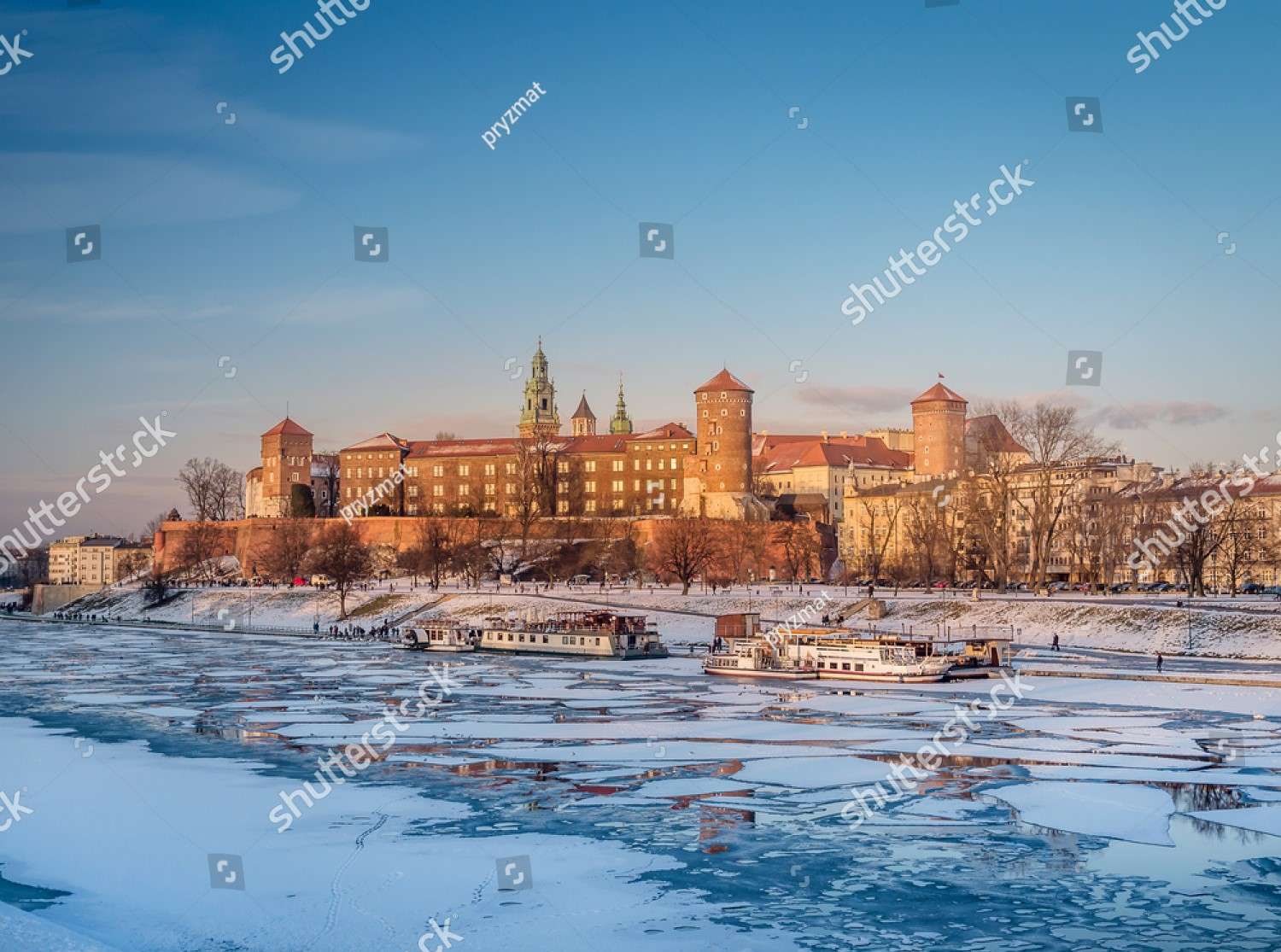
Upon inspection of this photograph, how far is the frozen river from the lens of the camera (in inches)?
648

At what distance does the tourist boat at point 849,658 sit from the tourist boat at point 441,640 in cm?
1469

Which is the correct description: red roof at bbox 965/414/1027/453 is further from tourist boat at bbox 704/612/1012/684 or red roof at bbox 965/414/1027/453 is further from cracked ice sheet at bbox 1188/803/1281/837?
cracked ice sheet at bbox 1188/803/1281/837

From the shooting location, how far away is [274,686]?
44.0m

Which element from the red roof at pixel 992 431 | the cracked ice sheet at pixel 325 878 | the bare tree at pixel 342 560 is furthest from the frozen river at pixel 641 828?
the red roof at pixel 992 431

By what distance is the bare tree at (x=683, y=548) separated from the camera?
8556 cm

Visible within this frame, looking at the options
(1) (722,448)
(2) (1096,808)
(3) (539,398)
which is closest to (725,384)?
(1) (722,448)

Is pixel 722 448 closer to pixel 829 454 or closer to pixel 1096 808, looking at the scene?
pixel 829 454

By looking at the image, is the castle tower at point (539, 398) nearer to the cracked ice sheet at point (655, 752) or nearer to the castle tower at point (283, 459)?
the castle tower at point (283, 459)

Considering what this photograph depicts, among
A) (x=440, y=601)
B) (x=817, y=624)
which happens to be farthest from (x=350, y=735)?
(x=440, y=601)

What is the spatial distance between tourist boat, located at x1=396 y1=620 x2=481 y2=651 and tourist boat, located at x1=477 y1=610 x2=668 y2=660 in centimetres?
58

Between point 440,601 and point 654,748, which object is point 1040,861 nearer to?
point 654,748

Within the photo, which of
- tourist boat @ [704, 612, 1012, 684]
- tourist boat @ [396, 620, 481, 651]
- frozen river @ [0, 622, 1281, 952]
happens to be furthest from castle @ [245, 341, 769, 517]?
frozen river @ [0, 622, 1281, 952]

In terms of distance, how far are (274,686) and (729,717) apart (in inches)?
618

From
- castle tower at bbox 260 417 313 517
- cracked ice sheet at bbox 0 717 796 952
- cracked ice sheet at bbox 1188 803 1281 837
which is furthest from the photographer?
castle tower at bbox 260 417 313 517
